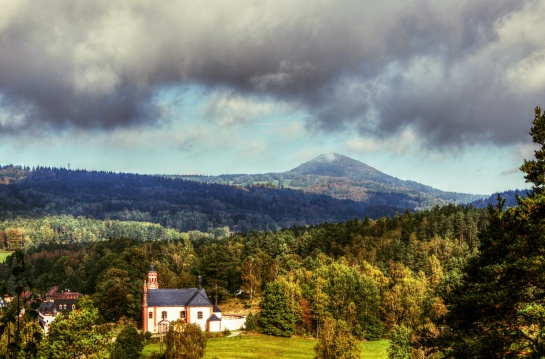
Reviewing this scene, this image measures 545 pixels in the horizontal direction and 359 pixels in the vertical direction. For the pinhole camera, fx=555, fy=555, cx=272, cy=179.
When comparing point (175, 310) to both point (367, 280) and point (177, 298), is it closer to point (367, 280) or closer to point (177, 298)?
point (177, 298)

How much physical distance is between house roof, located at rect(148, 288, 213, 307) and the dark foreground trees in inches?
2815

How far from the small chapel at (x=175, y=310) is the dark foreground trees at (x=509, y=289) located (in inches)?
2768

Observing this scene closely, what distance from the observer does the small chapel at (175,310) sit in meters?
93.5

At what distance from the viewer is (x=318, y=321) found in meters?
92.0

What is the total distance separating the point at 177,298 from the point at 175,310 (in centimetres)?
209

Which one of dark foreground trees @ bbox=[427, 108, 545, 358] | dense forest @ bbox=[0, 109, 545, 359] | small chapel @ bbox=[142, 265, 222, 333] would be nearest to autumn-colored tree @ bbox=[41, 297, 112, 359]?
dense forest @ bbox=[0, 109, 545, 359]

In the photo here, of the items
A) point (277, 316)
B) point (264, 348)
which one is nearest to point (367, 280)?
point (277, 316)

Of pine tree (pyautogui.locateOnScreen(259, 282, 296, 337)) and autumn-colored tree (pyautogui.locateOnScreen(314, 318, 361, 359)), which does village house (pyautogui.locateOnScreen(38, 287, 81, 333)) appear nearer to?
pine tree (pyautogui.locateOnScreen(259, 282, 296, 337))

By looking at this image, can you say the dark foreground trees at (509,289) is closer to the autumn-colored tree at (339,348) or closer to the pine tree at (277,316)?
the autumn-colored tree at (339,348)

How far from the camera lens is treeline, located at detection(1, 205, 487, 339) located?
3664 inches

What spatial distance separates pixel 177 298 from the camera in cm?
9644

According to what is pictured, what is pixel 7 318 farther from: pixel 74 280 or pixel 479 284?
pixel 74 280

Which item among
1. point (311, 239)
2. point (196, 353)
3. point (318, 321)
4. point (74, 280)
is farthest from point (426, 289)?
point (74, 280)

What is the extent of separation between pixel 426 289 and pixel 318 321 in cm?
2014
